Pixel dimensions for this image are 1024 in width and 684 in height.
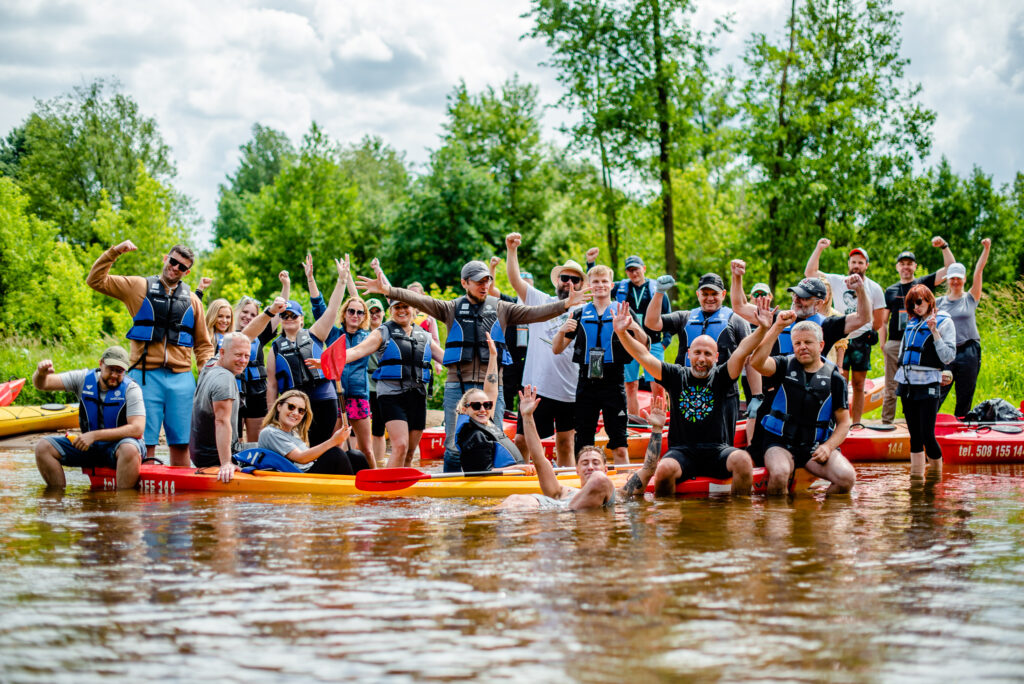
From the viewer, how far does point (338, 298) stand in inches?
335

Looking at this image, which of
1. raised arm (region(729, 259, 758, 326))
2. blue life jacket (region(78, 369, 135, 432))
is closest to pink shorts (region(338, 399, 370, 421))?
blue life jacket (region(78, 369, 135, 432))

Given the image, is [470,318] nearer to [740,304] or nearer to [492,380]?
[492,380]

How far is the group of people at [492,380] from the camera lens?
281 inches

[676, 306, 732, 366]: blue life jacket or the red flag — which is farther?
[676, 306, 732, 366]: blue life jacket

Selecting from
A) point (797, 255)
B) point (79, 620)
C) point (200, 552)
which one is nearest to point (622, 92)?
point (797, 255)

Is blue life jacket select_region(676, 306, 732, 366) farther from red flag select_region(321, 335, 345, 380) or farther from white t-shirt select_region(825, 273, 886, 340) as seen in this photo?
red flag select_region(321, 335, 345, 380)

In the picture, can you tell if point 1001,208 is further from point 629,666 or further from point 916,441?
point 629,666

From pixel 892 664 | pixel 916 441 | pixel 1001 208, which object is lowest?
pixel 892 664

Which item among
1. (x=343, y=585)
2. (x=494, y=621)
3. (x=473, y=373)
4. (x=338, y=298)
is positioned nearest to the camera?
(x=494, y=621)

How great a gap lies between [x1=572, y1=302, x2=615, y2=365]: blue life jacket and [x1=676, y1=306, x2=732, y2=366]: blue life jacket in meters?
1.01

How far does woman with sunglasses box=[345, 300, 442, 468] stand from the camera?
8.25 metres

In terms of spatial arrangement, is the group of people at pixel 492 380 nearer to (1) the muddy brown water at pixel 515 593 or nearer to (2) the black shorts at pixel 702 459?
(2) the black shorts at pixel 702 459

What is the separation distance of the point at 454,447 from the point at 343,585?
3.53m

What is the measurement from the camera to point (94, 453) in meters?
8.00
